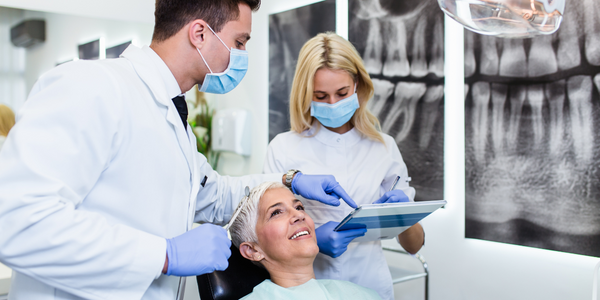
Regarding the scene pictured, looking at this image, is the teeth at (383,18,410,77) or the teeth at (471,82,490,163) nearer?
the teeth at (471,82,490,163)

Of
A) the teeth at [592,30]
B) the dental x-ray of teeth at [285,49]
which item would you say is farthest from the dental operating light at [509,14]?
the dental x-ray of teeth at [285,49]

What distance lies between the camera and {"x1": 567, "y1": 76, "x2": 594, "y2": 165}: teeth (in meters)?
1.79

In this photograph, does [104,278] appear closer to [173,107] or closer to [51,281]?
[51,281]

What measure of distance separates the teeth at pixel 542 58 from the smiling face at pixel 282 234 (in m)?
1.35

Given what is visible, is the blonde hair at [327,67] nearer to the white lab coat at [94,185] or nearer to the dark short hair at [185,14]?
the dark short hair at [185,14]

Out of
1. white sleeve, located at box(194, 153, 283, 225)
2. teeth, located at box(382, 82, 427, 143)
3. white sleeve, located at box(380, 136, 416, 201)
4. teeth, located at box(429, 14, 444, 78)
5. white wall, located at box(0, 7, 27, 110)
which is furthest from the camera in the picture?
white wall, located at box(0, 7, 27, 110)

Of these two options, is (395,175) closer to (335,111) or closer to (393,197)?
(393,197)

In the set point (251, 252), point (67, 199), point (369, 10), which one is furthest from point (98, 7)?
Answer: point (67, 199)

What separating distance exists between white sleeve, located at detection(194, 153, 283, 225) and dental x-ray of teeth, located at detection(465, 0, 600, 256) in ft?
3.86

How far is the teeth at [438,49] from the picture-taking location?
229cm

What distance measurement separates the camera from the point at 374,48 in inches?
103

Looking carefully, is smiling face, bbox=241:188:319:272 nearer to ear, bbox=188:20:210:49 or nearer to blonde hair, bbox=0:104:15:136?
ear, bbox=188:20:210:49

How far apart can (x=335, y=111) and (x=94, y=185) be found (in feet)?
3.13

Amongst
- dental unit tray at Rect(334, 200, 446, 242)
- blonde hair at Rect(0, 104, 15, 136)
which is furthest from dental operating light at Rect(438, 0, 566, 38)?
blonde hair at Rect(0, 104, 15, 136)
